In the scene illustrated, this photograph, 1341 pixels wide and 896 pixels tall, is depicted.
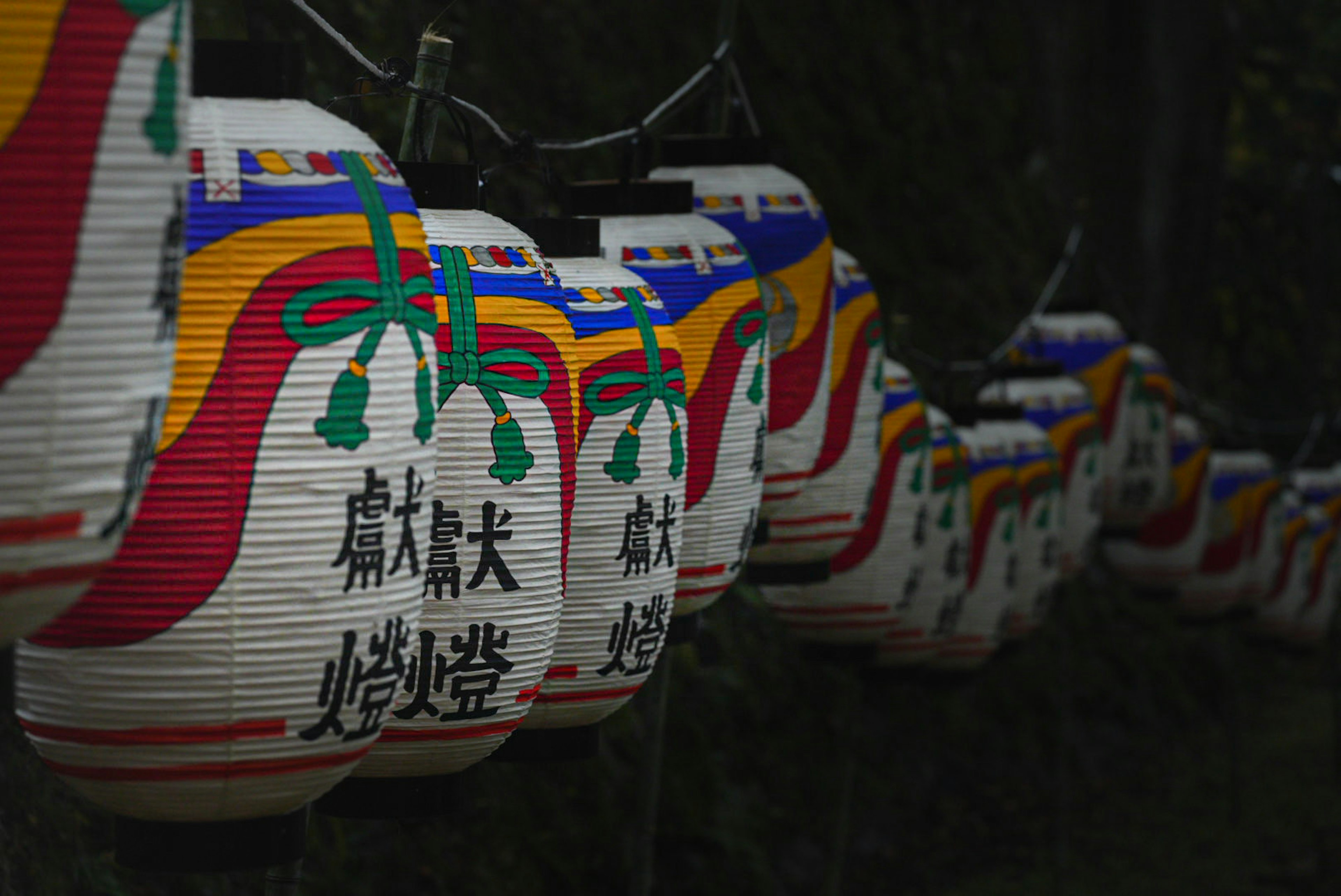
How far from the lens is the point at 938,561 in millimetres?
4559

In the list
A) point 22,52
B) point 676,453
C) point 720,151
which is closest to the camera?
point 22,52

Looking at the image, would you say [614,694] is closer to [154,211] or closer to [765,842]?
[154,211]

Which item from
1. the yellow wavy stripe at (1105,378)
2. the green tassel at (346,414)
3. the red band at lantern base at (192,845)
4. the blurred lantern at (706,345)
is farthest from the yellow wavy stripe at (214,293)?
the yellow wavy stripe at (1105,378)

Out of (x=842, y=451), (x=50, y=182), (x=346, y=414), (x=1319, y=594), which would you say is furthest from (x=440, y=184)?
(x=1319, y=594)

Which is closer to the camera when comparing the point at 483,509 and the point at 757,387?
the point at 483,509

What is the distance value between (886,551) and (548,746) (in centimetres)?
178

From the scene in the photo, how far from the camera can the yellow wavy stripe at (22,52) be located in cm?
122

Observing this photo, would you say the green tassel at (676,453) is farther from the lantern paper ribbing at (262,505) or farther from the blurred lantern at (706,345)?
the lantern paper ribbing at (262,505)

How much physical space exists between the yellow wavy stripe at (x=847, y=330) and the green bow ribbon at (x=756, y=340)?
531mm

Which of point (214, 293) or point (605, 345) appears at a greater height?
point (214, 293)

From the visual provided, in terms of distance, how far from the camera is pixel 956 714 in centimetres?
841

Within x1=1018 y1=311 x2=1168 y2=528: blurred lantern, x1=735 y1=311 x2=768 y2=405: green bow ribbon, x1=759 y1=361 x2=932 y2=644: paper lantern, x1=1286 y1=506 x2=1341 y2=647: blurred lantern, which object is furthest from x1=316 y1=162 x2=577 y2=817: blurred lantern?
x1=1286 y1=506 x2=1341 y2=647: blurred lantern

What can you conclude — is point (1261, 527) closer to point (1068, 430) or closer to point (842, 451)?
point (1068, 430)

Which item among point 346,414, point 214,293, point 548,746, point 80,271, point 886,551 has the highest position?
point 80,271
